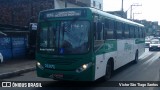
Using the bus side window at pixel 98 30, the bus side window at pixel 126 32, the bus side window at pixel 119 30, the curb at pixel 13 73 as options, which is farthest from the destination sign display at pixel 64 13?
the bus side window at pixel 126 32

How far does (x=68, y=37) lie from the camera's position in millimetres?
9469

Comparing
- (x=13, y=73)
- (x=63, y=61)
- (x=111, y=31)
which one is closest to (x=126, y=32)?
(x=111, y=31)

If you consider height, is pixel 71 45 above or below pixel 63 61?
above

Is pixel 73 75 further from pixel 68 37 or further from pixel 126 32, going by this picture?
pixel 126 32

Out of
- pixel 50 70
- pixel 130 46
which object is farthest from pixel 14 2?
pixel 50 70

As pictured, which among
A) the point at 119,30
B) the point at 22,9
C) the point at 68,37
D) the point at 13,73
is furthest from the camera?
the point at 22,9

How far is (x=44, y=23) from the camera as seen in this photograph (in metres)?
10.0

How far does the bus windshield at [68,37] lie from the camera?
9406mm

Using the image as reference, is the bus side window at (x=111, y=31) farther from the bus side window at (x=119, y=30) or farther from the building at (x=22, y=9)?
the building at (x=22, y=9)

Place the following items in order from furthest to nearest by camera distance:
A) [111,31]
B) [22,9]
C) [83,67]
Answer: [22,9] → [111,31] → [83,67]

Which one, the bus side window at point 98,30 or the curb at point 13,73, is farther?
the curb at point 13,73

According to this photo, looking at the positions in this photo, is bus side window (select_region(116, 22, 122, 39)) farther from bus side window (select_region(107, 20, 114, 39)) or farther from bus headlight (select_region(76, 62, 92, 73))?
bus headlight (select_region(76, 62, 92, 73))

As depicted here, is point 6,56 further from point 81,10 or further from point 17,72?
point 81,10

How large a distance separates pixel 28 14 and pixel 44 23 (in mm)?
22778
